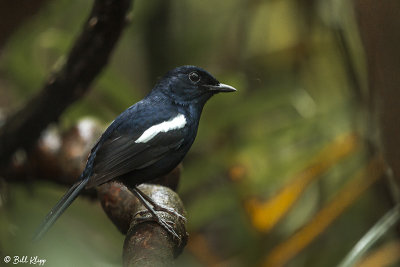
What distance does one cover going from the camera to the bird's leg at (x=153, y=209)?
2.04 meters

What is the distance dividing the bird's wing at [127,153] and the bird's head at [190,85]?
216 mm

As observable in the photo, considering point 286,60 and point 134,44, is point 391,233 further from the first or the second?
point 134,44

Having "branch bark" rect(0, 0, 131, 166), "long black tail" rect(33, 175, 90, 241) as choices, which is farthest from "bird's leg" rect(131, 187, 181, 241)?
"branch bark" rect(0, 0, 131, 166)

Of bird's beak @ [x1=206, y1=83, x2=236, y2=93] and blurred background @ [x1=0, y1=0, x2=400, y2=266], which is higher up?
bird's beak @ [x1=206, y1=83, x2=236, y2=93]

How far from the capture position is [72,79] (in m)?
2.65

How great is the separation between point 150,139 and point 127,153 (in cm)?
13

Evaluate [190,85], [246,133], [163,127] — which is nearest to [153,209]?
[163,127]

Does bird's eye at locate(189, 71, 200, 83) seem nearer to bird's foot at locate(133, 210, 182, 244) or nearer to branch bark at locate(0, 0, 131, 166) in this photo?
branch bark at locate(0, 0, 131, 166)

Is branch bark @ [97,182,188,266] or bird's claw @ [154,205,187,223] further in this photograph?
bird's claw @ [154,205,187,223]

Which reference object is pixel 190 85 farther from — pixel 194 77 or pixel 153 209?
pixel 153 209

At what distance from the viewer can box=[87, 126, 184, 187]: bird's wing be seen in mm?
2229

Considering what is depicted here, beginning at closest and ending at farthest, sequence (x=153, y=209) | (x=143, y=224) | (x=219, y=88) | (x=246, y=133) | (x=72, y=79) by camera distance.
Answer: (x=143, y=224)
(x=153, y=209)
(x=219, y=88)
(x=72, y=79)
(x=246, y=133)

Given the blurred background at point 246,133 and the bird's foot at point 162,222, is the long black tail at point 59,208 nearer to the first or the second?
the bird's foot at point 162,222

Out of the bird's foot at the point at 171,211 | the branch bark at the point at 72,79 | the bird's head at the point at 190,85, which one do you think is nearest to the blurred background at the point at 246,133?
the branch bark at the point at 72,79
